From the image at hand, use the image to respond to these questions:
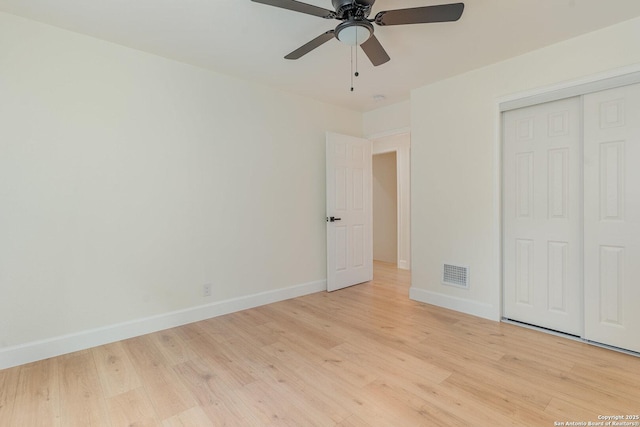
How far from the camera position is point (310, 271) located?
13.4 feet

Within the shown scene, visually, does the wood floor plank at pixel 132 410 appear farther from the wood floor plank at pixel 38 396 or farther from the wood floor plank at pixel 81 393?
the wood floor plank at pixel 38 396

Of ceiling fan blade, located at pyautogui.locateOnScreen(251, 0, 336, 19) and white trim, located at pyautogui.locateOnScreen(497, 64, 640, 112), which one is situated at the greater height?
ceiling fan blade, located at pyautogui.locateOnScreen(251, 0, 336, 19)

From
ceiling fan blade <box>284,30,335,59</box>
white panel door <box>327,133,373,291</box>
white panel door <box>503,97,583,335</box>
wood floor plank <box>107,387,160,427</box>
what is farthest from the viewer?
white panel door <box>327,133,373,291</box>

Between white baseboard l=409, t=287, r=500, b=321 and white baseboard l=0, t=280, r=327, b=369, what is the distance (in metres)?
1.61

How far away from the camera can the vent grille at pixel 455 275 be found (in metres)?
3.29

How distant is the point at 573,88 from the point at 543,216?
1.14 meters

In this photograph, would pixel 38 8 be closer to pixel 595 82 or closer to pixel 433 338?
pixel 433 338

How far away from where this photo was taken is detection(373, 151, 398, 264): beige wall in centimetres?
626

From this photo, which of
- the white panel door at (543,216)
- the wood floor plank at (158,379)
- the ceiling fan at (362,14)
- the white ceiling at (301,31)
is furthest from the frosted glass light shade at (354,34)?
the wood floor plank at (158,379)

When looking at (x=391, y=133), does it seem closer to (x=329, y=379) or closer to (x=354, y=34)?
(x=354, y=34)

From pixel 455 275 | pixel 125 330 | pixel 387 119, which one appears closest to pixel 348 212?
pixel 387 119

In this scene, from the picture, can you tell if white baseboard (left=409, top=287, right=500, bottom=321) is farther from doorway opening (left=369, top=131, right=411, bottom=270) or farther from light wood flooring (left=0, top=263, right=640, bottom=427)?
doorway opening (left=369, top=131, right=411, bottom=270)

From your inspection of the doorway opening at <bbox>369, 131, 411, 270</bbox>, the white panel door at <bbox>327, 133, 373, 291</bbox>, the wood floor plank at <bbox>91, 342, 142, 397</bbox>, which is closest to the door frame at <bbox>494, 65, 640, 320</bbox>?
the white panel door at <bbox>327, 133, 373, 291</bbox>

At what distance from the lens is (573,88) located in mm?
2592
